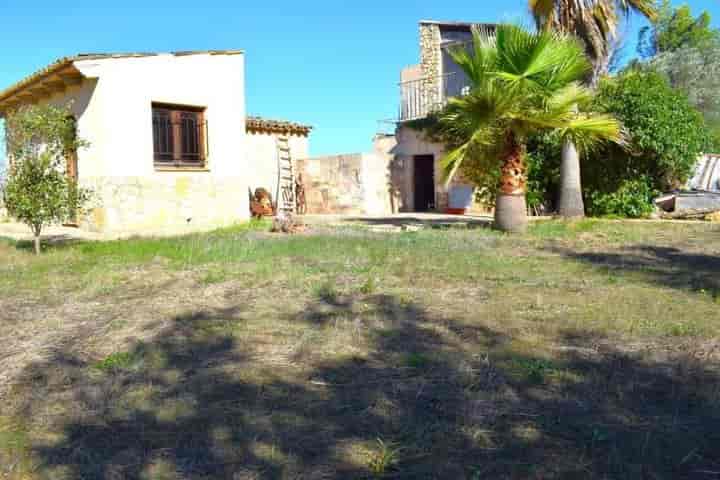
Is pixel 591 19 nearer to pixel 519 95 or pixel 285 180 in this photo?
pixel 519 95

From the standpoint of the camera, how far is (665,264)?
7.88m

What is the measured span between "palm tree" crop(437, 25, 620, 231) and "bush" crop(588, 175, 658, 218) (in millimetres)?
3330

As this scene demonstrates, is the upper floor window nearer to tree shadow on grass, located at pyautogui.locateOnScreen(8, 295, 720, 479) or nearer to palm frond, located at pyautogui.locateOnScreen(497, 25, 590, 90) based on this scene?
palm frond, located at pyautogui.locateOnScreen(497, 25, 590, 90)

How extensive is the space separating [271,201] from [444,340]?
A: 14374mm

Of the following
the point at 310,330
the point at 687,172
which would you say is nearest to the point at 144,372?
the point at 310,330

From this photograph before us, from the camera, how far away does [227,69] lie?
1378cm

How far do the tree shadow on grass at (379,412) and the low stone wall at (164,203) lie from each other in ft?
26.4

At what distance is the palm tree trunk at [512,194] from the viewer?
1130 cm

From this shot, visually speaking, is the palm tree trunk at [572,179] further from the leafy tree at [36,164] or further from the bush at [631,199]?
the leafy tree at [36,164]

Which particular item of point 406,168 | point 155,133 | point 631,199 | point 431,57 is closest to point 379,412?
point 155,133

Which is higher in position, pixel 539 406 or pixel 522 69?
pixel 522 69

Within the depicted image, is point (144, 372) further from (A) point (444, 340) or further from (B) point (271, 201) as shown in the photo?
(B) point (271, 201)

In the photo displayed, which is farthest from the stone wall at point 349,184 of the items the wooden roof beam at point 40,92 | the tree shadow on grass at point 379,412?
the tree shadow on grass at point 379,412

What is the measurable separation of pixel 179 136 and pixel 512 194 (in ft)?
21.6
